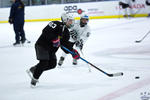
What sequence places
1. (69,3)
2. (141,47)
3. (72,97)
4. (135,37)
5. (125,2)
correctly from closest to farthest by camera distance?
(72,97)
(141,47)
(135,37)
(125,2)
(69,3)

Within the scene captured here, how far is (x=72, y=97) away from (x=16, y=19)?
4837 mm

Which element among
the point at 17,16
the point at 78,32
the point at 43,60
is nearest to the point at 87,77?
the point at 43,60

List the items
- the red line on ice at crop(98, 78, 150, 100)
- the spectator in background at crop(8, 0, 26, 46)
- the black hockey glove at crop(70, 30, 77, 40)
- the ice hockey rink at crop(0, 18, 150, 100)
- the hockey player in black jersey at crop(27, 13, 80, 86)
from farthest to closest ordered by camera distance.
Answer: the spectator in background at crop(8, 0, 26, 46) < the black hockey glove at crop(70, 30, 77, 40) < the hockey player in black jersey at crop(27, 13, 80, 86) < the ice hockey rink at crop(0, 18, 150, 100) < the red line on ice at crop(98, 78, 150, 100)

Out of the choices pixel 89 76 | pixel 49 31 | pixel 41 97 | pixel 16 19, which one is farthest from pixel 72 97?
pixel 16 19

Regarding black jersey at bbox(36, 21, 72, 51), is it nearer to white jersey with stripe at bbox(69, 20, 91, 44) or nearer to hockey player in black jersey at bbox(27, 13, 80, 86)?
hockey player in black jersey at bbox(27, 13, 80, 86)

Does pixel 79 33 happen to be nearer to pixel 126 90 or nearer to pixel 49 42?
pixel 49 42

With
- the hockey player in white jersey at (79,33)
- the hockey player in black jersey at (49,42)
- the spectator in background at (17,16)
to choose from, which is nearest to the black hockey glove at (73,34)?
the hockey player in white jersey at (79,33)

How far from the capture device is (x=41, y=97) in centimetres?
342

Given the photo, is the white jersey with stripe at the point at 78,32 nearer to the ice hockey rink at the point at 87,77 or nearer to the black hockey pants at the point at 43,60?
the ice hockey rink at the point at 87,77

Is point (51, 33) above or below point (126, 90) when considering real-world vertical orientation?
above

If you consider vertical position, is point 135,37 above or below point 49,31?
below

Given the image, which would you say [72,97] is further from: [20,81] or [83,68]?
[83,68]

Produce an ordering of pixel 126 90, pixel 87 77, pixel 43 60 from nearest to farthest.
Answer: pixel 126 90
pixel 43 60
pixel 87 77

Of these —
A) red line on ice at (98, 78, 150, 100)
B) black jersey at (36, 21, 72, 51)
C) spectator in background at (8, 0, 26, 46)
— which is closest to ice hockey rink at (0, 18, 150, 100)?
red line on ice at (98, 78, 150, 100)
